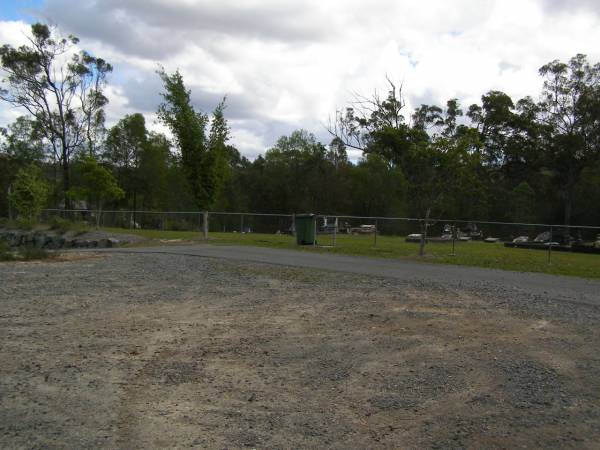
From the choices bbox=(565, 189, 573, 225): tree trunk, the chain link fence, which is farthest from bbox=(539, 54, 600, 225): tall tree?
the chain link fence

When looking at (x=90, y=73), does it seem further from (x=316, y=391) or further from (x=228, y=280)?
(x=316, y=391)

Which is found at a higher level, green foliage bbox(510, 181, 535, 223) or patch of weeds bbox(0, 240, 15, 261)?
green foliage bbox(510, 181, 535, 223)

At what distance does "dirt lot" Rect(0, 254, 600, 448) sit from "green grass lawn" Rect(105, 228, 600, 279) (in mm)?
5944

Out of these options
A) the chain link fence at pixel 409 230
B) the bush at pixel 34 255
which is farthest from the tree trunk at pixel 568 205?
the bush at pixel 34 255

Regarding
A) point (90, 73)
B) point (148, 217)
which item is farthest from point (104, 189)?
point (90, 73)

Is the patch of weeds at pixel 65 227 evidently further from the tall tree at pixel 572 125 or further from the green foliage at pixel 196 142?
the tall tree at pixel 572 125

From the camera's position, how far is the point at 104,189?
3041 centimetres

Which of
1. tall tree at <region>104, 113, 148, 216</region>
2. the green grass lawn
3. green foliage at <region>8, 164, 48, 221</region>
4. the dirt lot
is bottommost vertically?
the dirt lot

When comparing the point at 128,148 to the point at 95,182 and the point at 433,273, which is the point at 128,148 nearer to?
the point at 95,182

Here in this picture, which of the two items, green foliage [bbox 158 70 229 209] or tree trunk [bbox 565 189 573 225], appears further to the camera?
tree trunk [bbox 565 189 573 225]

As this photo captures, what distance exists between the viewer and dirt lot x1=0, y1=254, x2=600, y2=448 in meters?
4.22

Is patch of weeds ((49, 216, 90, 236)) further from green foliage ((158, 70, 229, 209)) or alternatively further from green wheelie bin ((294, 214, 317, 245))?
green wheelie bin ((294, 214, 317, 245))

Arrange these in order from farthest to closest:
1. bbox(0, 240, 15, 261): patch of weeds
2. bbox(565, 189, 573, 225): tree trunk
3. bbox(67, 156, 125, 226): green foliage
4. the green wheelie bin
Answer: bbox(565, 189, 573, 225): tree trunk, bbox(67, 156, 125, 226): green foliage, the green wheelie bin, bbox(0, 240, 15, 261): patch of weeds

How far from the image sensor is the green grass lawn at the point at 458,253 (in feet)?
51.4
